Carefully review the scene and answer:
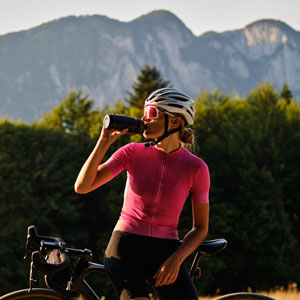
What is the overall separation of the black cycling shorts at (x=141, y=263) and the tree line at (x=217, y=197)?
76.5 ft

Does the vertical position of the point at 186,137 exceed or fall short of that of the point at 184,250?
it exceeds it

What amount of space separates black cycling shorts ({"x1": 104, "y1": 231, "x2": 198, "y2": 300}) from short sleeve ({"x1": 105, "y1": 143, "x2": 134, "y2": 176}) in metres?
0.35

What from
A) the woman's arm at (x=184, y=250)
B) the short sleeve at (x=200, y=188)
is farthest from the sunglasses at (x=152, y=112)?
the woman's arm at (x=184, y=250)

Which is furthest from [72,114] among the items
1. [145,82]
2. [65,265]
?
[65,265]

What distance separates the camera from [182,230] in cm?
2645

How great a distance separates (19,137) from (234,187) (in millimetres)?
13993

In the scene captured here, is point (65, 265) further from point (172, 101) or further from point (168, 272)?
point (172, 101)

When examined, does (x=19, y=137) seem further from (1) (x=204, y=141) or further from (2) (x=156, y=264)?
(2) (x=156, y=264)

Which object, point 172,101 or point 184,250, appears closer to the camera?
point 184,250

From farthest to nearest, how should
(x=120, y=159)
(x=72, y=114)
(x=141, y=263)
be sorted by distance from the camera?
(x=72, y=114), (x=120, y=159), (x=141, y=263)

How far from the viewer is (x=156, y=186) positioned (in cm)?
256

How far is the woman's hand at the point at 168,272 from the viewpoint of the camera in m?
2.44

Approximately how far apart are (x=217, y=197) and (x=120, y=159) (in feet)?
91.6

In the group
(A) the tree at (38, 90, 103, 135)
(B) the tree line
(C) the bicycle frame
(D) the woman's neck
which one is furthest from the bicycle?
(A) the tree at (38, 90, 103, 135)
